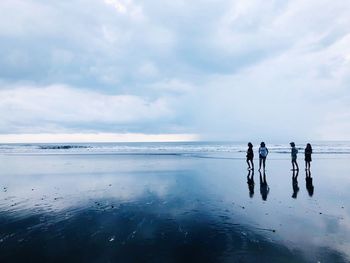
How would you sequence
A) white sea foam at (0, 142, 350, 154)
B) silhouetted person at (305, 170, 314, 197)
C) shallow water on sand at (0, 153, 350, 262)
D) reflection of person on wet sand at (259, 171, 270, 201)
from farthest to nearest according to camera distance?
white sea foam at (0, 142, 350, 154)
silhouetted person at (305, 170, 314, 197)
reflection of person on wet sand at (259, 171, 270, 201)
shallow water on sand at (0, 153, 350, 262)

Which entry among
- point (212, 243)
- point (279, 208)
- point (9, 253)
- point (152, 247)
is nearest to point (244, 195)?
point (279, 208)

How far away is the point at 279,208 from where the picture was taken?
11242mm

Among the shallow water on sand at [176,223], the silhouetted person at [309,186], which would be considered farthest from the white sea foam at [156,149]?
the shallow water on sand at [176,223]

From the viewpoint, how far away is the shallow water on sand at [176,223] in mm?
6906

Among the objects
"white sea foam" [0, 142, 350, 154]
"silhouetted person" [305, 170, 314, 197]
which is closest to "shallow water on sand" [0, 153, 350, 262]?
"silhouetted person" [305, 170, 314, 197]

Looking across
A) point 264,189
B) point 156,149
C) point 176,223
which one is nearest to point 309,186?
point 264,189

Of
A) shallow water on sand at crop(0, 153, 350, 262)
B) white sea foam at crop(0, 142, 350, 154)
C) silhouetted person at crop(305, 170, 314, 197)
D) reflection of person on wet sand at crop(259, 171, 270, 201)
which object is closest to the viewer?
shallow water on sand at crop(0, 153, 350, 262)

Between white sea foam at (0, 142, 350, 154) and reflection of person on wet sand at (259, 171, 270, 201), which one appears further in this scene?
white sea foam at (0, 142, 350, 154)

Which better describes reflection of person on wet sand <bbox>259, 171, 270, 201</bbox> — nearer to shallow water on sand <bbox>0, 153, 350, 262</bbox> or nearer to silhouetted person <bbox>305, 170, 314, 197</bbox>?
shallow water on sand <bbox>0, 153, 350, 262</bbox>

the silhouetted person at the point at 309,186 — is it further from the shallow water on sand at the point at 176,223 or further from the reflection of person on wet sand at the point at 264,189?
the reflection of person on wet sand at the point at 264,189

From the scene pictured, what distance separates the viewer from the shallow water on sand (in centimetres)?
691

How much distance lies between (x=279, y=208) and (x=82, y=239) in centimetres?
719

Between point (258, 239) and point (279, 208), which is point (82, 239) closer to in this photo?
point (258, 239)

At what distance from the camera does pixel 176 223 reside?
9453mm
